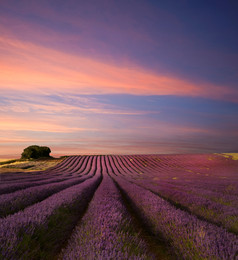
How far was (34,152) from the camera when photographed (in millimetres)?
48500

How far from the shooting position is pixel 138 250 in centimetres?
213

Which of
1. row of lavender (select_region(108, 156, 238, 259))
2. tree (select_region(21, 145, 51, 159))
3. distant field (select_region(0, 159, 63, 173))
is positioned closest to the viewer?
row of lavender (select_region(108, 156, 238, 259))

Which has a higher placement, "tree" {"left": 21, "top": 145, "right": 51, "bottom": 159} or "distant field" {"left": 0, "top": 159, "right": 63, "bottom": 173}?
"tree" {"left": 21, "top": 145, "right": 51, "bottom": 159}

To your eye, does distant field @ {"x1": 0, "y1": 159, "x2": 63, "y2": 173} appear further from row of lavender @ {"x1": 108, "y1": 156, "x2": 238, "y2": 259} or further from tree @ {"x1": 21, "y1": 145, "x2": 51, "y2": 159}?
row of lavender @ {"x1": 108, "y1": 156, "x2": 238, "y2": 259}

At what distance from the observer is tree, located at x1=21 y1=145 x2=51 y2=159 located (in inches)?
1884

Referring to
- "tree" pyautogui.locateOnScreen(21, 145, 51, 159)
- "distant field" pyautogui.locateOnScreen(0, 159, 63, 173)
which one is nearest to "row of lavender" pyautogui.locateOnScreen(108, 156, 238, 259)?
"distant field" pyautogui.locateOnScreen(0, 159, 63, 173)

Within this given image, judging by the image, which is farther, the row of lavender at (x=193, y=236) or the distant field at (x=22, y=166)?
the distant field at (x=22, y=166)

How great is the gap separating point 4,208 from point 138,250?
4.09 m

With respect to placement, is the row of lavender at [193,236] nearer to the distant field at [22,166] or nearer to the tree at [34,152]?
the distant field at [22,166]

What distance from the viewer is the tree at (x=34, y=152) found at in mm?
47844

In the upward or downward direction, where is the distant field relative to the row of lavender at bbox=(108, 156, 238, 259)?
downward

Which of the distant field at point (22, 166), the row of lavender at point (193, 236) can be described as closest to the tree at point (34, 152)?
the distant field at point (22, 166)

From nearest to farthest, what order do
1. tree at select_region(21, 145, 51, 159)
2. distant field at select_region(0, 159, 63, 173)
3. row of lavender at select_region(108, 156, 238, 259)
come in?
row of lavender at select_region(108, 156, 238, 259), distant field at select_region(0, 159, 63, 173), tree at select_region(21, 145, 51, 159)

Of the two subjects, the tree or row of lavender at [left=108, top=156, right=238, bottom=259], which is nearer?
row of lavender at [left=108, top=156, right=238, bottom=259]
